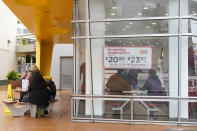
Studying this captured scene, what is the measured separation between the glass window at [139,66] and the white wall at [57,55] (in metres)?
11.6

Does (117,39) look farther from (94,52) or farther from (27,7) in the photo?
(27,7)

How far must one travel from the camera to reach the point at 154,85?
6977 millimetres

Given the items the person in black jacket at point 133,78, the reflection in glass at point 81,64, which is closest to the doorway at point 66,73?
the reflection in glass at point 81,64

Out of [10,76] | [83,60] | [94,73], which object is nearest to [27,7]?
[83,60]

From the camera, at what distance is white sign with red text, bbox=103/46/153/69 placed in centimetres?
693

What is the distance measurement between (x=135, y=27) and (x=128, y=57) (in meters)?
0.94

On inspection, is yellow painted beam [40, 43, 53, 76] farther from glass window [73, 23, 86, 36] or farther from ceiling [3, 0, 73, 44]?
glass window [73, 23, 86, 36]

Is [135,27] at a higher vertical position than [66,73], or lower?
higher

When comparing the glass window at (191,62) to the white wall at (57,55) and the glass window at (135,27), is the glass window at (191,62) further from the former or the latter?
the white wall at (57,55)

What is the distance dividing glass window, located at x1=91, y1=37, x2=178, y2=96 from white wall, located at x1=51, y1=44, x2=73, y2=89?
37.9 feet

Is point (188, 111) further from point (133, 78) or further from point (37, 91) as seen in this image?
point (37, 91)

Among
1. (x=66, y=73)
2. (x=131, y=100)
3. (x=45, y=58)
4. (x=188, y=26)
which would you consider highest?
(x=188, y=26)

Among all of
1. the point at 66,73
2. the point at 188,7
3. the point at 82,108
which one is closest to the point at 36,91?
the point at 82,108

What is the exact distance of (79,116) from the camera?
284 inches
